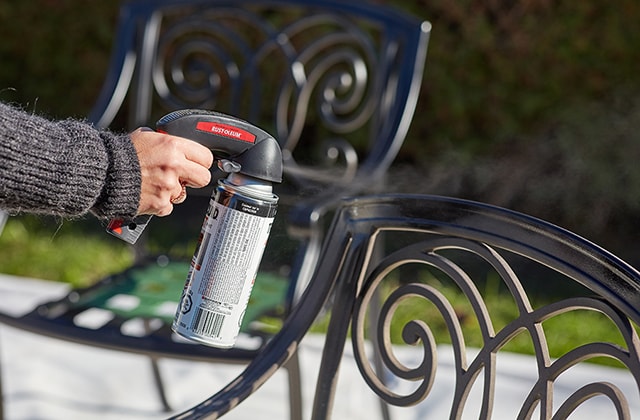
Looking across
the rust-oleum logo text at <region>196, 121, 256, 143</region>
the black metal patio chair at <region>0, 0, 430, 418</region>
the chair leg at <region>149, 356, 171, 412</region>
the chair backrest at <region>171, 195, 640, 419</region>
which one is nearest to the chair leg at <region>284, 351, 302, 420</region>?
the black metal patio chair at <region>0, 0, 430, 418</region>

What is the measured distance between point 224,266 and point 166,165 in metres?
0.13

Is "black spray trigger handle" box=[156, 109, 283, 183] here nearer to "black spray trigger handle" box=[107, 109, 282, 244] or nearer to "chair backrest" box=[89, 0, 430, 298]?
"black spray trigger handle" box=[107, 109, 282, 244]

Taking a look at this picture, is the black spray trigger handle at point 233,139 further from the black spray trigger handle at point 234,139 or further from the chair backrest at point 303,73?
the chair backrest at point 303,73

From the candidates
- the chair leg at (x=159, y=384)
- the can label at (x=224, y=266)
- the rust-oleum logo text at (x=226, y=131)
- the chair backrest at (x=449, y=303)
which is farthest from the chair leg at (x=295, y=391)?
the chair leg at (x=159, y=384)

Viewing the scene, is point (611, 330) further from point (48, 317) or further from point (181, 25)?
point (48, 317)

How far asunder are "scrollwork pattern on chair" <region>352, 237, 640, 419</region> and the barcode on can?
16 centimetres

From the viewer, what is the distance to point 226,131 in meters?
1.02

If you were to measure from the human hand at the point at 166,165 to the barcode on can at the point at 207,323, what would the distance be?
0.14 meters

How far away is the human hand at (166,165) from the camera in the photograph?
3.34 ft

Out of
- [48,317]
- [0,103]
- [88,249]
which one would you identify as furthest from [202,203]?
[0,103]

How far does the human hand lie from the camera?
102cm

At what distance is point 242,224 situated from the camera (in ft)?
3.28

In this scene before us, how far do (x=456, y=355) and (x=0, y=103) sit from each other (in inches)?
22.4

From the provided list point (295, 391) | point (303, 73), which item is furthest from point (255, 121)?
point (295, 391)
